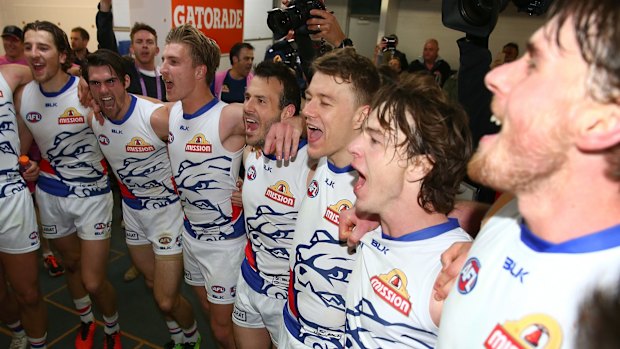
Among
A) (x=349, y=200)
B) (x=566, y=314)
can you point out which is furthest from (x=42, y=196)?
(x=566, y=314)

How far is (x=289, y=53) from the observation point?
2.68 m

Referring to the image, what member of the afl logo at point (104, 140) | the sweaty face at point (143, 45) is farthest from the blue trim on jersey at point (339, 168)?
the sweaty face at point (143, 45)

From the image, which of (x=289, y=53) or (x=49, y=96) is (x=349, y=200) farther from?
(x=49, y=96)

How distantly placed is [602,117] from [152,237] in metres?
2.98

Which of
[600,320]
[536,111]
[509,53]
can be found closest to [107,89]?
[536,111]

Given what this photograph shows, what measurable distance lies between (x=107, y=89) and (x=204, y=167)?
902mm

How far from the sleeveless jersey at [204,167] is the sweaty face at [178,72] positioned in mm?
150

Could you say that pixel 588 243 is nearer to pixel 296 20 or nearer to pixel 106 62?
pixel 296 20

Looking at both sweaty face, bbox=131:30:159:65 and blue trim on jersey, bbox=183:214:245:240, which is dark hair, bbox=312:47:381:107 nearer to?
blue trim on jersey, bbox=183:214:245:240

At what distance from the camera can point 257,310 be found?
2.62m

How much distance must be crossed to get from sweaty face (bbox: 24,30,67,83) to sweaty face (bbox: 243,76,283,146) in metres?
1.57

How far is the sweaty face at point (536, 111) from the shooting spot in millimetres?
848

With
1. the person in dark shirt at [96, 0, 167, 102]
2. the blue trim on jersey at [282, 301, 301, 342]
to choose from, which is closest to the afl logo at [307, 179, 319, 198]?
the blue trim on jersey at [282, 301, 301, 342]

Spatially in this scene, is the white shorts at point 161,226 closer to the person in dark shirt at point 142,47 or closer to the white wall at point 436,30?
the person in dark shirt at point 142,47
